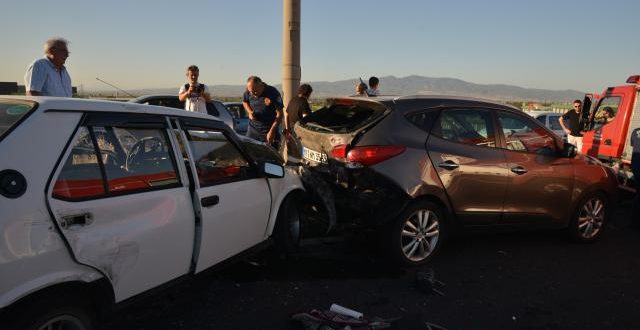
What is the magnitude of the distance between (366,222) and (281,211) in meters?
0.82

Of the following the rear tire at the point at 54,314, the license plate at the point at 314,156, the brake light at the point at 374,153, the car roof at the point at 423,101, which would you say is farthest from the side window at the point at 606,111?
the rear tire at the point at 54,314

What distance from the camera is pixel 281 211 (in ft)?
14.8

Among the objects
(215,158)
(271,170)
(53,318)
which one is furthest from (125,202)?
(271,170)

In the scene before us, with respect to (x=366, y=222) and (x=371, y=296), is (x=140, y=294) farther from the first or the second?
(x=366, y=222)

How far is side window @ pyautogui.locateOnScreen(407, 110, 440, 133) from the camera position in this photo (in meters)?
4.68

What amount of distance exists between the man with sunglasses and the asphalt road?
9.99ft

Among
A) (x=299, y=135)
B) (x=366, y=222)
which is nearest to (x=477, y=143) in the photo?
(x=366, y=222)

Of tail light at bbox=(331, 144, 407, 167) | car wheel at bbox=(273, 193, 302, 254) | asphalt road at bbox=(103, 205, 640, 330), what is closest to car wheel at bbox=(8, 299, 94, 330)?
asphalt road at bbox=(103, 205, 640, 330)

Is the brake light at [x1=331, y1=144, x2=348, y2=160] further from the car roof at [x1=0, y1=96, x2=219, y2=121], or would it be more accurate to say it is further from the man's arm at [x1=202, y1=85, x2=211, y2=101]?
the man's arm at [x1=202, y1=85, x2=211, y2=101]

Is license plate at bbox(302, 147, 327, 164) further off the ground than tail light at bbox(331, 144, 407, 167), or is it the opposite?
tail light at bbox(331, 144, 407, 167)

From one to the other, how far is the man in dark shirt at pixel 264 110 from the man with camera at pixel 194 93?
739 millimetres

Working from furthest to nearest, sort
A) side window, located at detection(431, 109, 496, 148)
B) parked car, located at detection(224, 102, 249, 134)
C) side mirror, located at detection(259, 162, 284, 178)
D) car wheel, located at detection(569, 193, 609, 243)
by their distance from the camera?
parked car, located at detection(224, 102, 249, 134), car wheel, located at detection(569, 193, 609, 243), side window, located at detection(431, 109, 496, 148), side mirror, located at detection(259, 162, 284, 178)

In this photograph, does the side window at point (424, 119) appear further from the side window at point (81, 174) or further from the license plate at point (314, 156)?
the side window at point (81, 174)

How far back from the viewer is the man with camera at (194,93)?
7.61 m
